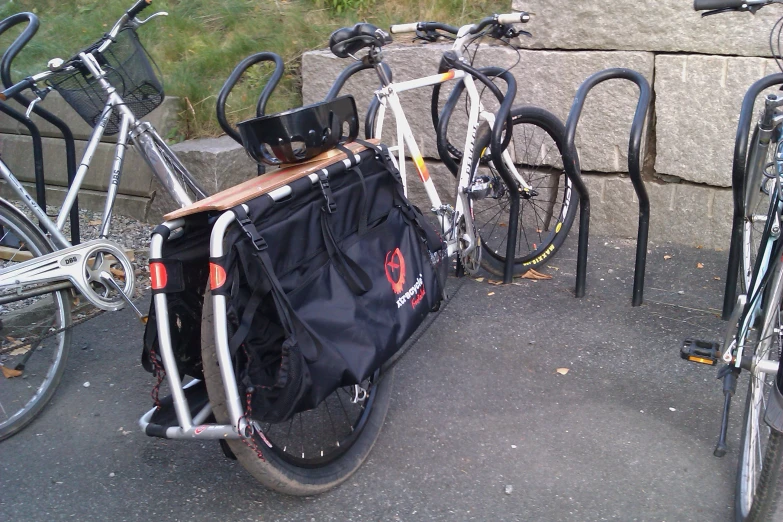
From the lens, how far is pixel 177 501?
2.57 metres

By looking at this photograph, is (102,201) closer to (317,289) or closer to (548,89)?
(548,89)

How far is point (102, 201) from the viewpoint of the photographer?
5172 millimetres

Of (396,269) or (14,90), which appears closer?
(396,269)

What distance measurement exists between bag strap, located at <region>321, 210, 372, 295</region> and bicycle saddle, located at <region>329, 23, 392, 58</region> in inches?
49.2

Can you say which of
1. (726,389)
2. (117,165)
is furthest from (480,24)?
(726,389)

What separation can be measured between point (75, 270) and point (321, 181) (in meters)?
1.22

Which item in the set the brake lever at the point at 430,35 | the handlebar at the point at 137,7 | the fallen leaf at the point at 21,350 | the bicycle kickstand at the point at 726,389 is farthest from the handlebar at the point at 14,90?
the bicycle kickstand at the point at 726,389

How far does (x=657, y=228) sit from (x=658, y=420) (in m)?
1.96

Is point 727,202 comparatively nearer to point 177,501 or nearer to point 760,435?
point 760,435

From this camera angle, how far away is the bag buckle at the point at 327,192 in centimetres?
241

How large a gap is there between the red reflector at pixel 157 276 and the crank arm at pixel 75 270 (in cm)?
101

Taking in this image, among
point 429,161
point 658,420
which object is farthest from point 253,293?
point 429,161

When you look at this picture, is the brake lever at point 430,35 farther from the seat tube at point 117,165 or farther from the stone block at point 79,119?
the stone block at point 79,119

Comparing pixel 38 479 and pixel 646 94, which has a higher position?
pixel 646 94
